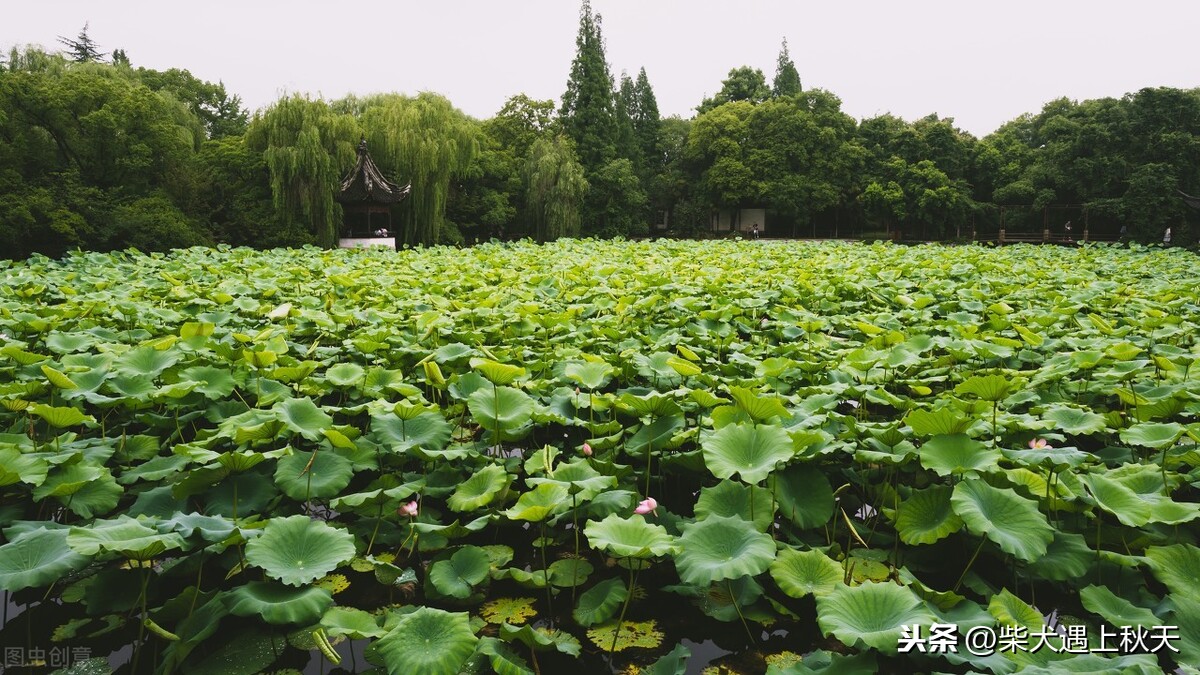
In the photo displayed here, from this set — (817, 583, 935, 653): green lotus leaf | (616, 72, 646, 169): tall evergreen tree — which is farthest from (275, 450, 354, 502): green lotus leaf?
(616, 72, 646, 169): tall evergreen tree

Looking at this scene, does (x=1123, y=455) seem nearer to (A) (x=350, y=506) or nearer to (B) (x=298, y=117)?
(A) (x=350, y=506)

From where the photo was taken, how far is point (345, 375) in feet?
7.37

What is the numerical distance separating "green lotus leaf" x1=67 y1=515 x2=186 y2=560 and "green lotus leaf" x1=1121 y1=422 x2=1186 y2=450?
6.65 feet

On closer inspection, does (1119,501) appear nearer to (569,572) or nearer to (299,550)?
(569,572)

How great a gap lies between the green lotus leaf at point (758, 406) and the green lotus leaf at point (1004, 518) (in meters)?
0.43

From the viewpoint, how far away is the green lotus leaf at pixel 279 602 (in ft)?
3.80

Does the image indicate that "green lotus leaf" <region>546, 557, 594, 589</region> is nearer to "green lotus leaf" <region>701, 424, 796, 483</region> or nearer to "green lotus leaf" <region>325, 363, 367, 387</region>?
"green lotus leaf" <region>701, 424, 796, 483</region>

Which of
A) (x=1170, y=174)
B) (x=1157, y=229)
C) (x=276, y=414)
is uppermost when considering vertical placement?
(x=1170, y=174)

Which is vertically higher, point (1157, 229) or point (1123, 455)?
point (1157, 229)

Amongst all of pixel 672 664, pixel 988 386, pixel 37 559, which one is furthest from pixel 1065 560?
pixel 37 559

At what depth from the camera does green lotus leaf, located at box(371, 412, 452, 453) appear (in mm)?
1788

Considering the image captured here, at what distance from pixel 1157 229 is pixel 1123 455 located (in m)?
20.2

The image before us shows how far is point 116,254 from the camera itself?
752 cm

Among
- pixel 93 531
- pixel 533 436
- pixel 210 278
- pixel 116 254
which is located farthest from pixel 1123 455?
pixel 116 254
